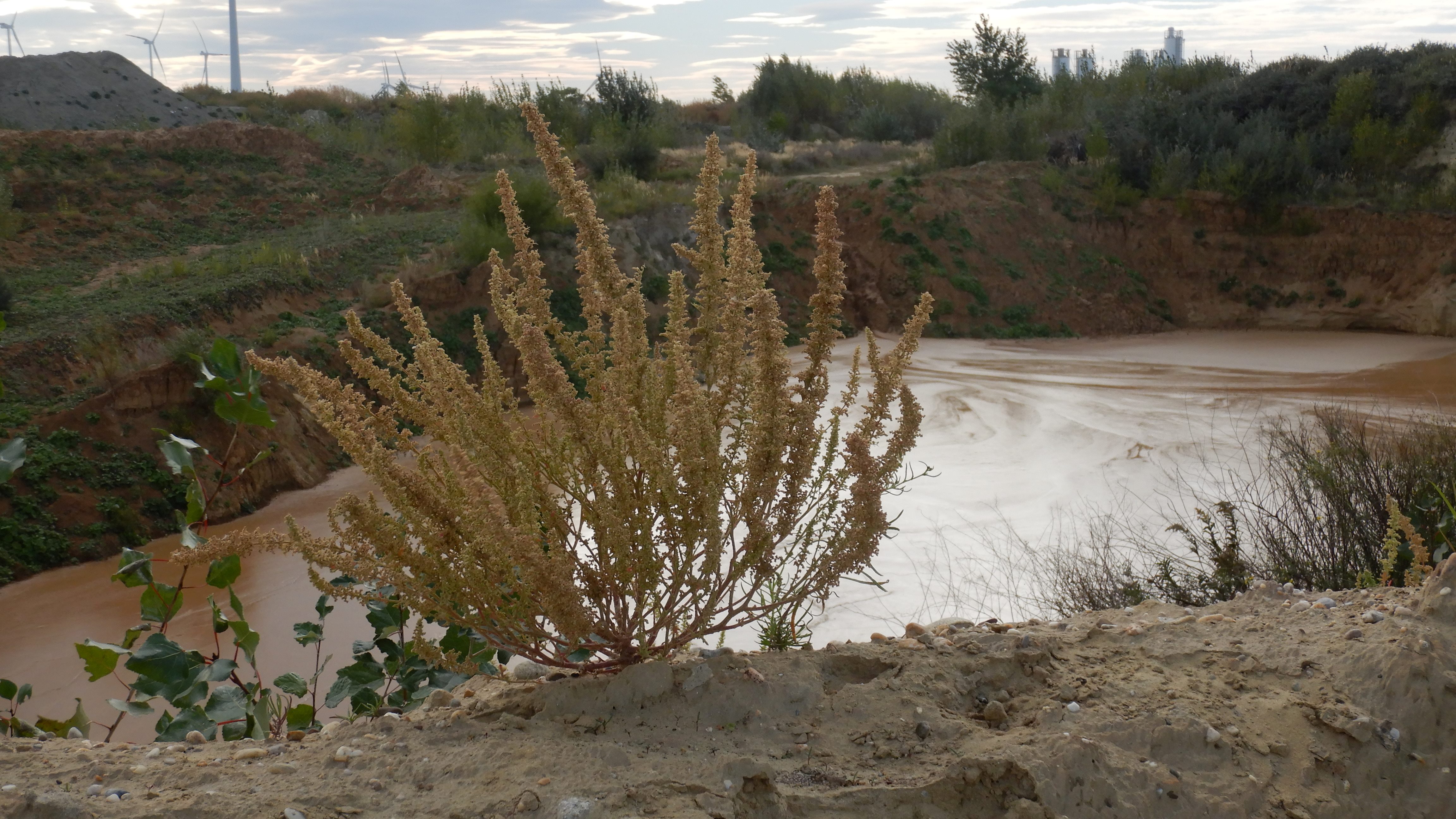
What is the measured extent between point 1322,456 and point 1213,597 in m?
1.10

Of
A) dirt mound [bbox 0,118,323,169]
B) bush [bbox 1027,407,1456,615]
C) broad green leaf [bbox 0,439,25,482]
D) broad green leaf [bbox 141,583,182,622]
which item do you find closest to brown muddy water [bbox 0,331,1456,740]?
bush [bbox 1027,407,1456,615]

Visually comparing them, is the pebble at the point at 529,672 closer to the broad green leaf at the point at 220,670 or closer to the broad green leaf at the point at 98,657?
the broad green leaf at the point at 220,670

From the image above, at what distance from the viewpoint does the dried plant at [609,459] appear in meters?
2.33

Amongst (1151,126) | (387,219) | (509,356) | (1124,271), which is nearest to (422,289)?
(509,356)

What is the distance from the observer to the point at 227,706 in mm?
2773

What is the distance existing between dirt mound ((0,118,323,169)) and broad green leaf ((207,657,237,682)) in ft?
55.7

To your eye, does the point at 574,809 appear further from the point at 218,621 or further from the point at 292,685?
the point at 218,621

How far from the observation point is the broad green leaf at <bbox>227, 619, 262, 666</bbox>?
276 centimetres

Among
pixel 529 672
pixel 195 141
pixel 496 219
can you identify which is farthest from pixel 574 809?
pixel 195 141

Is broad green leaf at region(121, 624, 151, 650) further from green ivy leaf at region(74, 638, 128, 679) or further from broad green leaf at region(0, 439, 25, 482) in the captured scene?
broad green leaf at region(0, 439, 25, 482)

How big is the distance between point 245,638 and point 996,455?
7140mm

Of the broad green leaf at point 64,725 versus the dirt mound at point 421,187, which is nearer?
the broad green leaf at point 64,725

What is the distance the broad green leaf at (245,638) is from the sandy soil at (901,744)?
1.29ft

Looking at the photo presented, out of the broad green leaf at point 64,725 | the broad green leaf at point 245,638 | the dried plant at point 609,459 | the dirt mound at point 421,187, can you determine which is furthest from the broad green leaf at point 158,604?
the dirt mound at point 421,187
